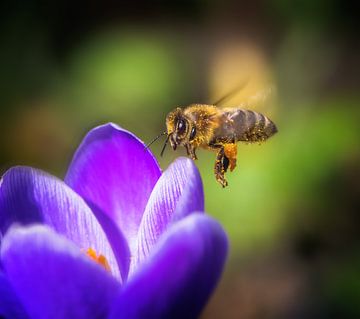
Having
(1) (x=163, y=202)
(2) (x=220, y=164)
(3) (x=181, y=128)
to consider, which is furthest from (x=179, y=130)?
(1) (x=163, y=202)

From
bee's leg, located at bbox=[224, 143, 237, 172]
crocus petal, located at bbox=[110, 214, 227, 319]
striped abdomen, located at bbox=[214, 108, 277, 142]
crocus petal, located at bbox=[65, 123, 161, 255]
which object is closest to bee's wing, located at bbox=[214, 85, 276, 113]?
striped abdomen, located at bbox=[214, 108, 277, 142]

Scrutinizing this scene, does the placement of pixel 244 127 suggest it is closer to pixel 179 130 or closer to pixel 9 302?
pixel 179 130

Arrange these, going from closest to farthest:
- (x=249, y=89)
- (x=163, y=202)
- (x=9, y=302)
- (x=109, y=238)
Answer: (x=9, y=302), (x=163, y=202), (x=109, y=238), (x=249, y=89)

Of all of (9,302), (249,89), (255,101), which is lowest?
(9,302)

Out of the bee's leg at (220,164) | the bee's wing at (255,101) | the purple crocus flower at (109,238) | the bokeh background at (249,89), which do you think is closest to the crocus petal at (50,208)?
the purple crocus flower at (109,238)

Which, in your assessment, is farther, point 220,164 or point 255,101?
point 255,101

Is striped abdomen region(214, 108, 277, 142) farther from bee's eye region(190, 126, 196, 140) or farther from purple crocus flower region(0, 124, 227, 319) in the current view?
purple crocus flower region(0, 124, 227, 319)

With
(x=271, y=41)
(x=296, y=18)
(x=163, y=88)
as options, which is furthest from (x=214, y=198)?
(x=271, y=41)

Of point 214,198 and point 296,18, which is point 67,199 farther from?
point 296,18
